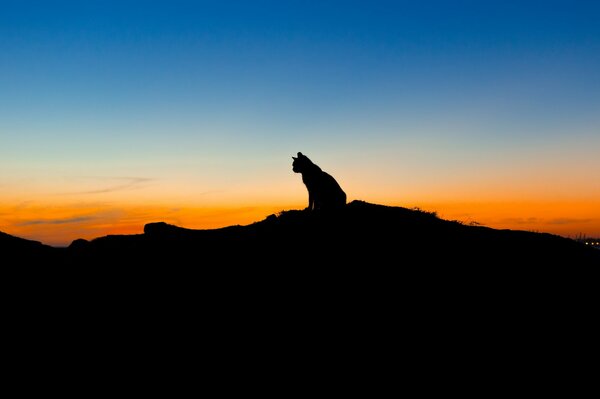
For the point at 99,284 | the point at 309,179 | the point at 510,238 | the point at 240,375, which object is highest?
the point at 309,179

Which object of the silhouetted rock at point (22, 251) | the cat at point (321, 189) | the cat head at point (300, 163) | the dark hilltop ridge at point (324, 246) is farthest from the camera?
the cat head at point (300, 163)

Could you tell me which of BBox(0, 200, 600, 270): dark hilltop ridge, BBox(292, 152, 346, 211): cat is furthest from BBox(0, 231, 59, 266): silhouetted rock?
BBox(292, 152, 346, 211): cat

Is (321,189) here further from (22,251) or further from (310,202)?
(22,251)

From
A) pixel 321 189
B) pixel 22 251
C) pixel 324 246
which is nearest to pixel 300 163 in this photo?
pixel 321 189

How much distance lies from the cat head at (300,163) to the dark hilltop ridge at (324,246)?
2093 millimetres

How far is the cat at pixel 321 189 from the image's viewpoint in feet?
58.6

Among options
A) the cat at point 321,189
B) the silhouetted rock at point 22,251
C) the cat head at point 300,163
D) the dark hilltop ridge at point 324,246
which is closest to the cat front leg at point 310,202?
the cat at point 321,189

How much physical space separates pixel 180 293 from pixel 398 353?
576 centimetres

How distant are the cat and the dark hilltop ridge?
679 millimetres

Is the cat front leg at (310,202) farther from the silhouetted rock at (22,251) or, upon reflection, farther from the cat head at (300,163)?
the silhouetted rock at (22,251)

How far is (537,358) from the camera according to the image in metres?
9.76

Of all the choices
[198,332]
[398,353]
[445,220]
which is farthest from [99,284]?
[445,220]

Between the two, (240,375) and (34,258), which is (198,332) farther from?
(34,258)

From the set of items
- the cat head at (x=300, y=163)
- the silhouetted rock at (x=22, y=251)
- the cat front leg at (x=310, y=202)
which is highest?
the cat head at (x=300, y=163)
